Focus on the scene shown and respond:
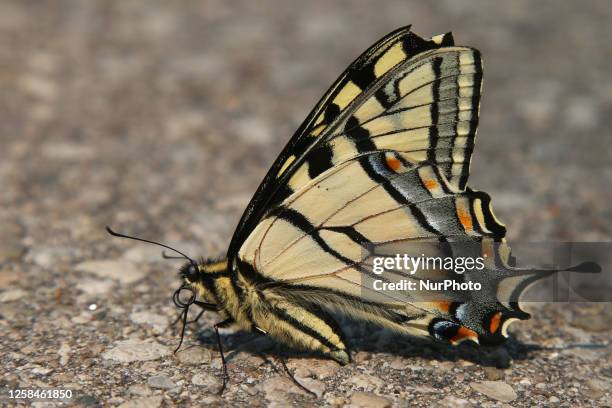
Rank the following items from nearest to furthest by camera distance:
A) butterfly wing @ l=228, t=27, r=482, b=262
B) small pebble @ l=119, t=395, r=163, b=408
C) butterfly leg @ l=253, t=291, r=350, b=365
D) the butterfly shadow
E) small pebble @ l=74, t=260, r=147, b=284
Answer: small pebble @ l=119, t=395, r=163, b=408 → butterfly wing @ l=228, t=27, r=482, b=262 → butterfly leg @ l=253, t=291, r=350, b=365 → the butterfly shadow → small pebble @ l=74, t=260, r=147, b=284

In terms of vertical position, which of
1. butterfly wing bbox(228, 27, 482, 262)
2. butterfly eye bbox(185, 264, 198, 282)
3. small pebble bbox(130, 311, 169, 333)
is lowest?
small pebble bbox(130, 311, 169, 333)

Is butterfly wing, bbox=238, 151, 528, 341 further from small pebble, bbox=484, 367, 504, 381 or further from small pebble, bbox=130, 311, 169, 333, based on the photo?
small pebble, bbox=130, 311, 169, 333

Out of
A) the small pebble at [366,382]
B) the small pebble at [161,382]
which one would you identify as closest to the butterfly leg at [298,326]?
the small pebble at [366,382]

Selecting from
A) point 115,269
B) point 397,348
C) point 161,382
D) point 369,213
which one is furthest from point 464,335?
point 115,269

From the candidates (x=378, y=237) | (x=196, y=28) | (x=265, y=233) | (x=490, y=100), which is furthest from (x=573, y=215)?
(x=196, y=28)

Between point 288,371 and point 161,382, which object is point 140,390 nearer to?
point 161,382

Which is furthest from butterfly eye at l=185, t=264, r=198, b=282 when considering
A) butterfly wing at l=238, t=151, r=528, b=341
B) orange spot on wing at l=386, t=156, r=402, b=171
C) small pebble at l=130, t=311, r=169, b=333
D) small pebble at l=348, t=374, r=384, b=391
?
orange spot on wing at l=386, t=156, r=402, b=171
